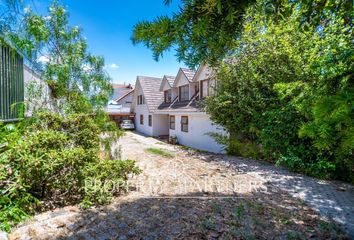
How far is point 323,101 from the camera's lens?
6.41ft

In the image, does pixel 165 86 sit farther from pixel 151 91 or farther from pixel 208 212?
pixel 208 212

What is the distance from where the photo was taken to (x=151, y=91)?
22.5m

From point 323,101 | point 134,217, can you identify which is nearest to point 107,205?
point 134,217

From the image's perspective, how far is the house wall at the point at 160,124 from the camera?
68.4ft

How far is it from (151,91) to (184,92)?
5595 mm

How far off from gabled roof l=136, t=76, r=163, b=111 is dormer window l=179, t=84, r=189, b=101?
143 inches

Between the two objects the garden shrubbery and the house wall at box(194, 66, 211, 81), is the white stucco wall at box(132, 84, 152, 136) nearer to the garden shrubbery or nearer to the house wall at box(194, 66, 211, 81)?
the house wall at box(194, 66, 211, 81)

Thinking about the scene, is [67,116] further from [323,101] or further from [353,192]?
[353,192]

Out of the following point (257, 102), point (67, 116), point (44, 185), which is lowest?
point (44, 185)

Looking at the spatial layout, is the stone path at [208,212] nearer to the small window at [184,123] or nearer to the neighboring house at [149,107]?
the small window at [184,123]

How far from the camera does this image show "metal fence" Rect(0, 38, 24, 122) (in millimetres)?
4816

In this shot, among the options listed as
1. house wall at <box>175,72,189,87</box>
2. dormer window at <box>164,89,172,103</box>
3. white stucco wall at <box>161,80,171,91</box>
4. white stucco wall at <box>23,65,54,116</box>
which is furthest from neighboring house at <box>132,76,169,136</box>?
white stucco wall at <box>23,65,54,116</box>

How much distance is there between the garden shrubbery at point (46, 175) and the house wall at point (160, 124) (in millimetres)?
15454

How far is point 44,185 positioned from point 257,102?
819 centimetres
